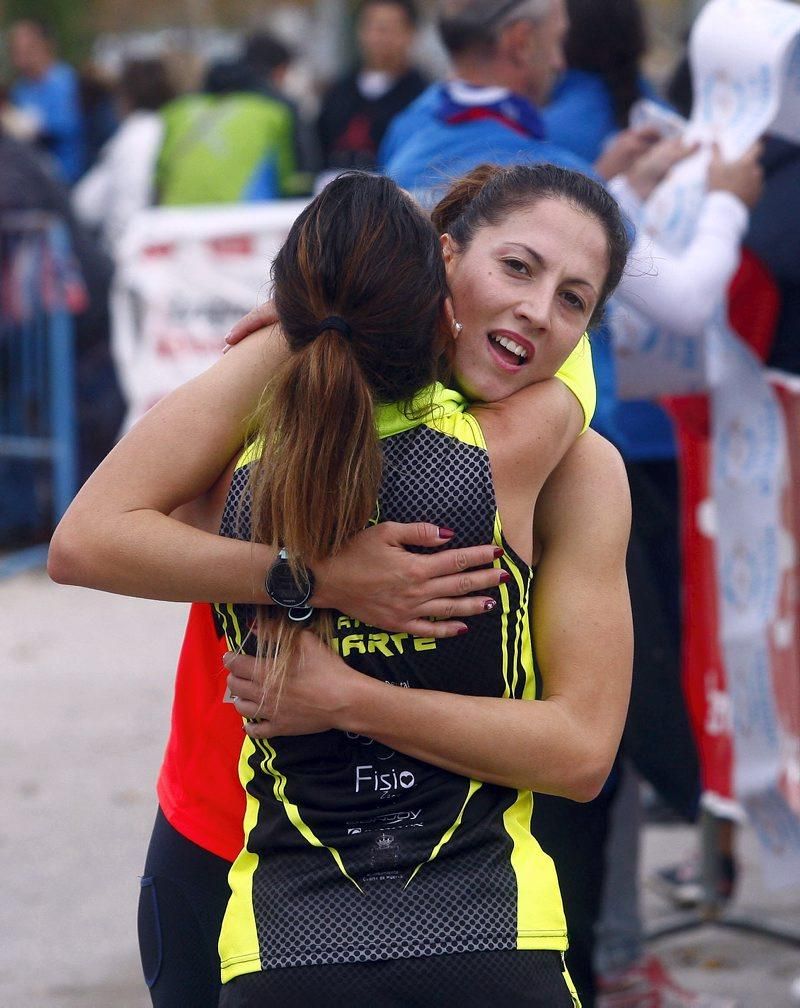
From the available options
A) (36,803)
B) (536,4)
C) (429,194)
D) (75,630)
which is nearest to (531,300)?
(429,194)

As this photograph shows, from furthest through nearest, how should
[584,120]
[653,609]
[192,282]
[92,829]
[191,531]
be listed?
1. [192,282]
2. [92,829]
3. [584,120]
4. [653,609]
5. [191,531]

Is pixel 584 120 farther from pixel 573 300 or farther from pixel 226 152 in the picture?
pixel 226 152

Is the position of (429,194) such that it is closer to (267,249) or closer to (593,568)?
(593,568)

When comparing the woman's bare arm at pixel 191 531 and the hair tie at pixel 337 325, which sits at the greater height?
the hair tie at pixel 337 325

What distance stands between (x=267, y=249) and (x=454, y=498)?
5222 mm

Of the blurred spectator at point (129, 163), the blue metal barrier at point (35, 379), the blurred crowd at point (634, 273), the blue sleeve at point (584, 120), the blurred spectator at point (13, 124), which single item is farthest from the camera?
the blurred spectator at point (129, 163)

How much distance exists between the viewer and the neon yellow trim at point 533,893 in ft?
5.54

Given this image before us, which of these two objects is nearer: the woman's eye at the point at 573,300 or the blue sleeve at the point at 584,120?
the woman's eye at the point at 573,300

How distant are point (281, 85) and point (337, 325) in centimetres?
859

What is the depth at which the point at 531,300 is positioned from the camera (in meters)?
1.81

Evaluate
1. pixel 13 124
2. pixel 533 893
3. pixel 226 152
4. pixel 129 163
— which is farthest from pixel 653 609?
pixel 13 124

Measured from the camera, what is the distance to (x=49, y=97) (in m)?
10.7

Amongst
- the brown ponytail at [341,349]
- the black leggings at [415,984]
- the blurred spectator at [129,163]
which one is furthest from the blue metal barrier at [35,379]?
the black leggings at [415,984]

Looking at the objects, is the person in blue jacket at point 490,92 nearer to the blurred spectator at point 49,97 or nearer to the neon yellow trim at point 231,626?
the neon yellow trim at point 231,626
